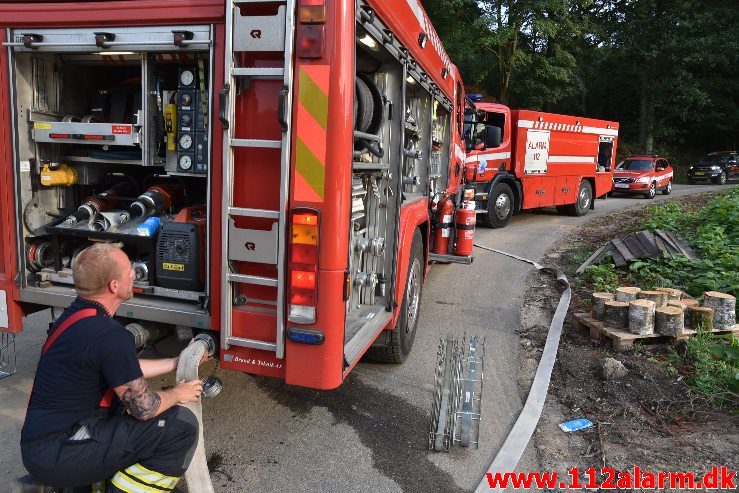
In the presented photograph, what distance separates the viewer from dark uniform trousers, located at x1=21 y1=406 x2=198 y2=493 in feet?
7.30

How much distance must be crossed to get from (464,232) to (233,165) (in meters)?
4.30

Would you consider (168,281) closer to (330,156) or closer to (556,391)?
(330,156)

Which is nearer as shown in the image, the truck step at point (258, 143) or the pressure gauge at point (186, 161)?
the truck step at point (258, 143)

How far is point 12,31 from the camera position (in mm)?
3318

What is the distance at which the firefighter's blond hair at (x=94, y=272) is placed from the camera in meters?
2.35

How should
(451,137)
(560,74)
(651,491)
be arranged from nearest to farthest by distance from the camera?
1. (651,491)
2. (451,137)
3. (560,74)

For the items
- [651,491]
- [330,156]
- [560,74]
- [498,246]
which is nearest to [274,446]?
[330,156]

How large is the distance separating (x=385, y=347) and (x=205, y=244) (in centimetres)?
183

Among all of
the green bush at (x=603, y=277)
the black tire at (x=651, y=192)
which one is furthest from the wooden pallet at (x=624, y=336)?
the black tire at (x=651, y=192)

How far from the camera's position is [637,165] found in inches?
786

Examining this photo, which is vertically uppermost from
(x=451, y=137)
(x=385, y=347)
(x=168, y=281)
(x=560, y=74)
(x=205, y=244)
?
(x=560, y=74)

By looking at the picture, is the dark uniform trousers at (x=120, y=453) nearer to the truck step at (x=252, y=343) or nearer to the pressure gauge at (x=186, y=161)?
the truck step at (x=252, y=343)

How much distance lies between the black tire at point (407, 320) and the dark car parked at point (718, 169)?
2546 centimetres

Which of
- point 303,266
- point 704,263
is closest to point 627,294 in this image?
point 704,263
